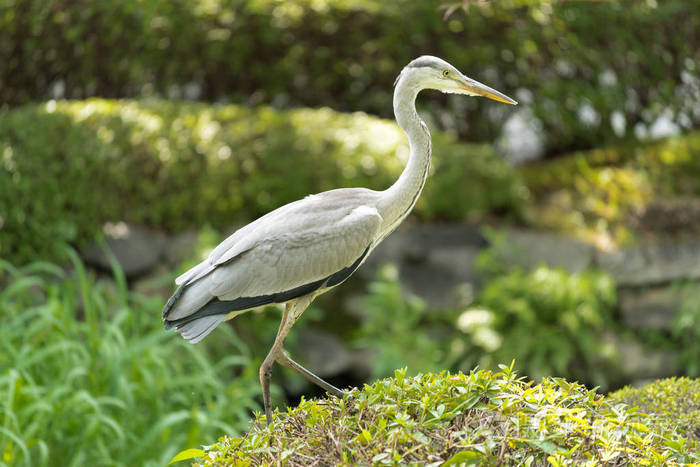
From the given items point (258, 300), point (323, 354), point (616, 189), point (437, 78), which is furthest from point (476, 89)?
point (616, 189)

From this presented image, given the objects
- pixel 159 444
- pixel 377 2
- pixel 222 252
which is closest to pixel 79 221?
pixel 159 444

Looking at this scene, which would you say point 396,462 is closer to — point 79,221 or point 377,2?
point 79,221

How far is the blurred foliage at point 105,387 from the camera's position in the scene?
482cm

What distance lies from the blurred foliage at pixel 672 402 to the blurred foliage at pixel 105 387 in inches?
89.1

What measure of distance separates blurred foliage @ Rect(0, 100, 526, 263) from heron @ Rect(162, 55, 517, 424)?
10.6 ft

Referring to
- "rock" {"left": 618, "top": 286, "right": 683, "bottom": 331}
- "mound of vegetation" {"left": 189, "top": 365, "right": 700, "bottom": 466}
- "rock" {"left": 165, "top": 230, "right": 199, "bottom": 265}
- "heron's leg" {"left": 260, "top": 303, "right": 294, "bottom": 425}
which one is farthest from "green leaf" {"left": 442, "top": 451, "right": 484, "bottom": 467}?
"rock" {"left": 618, "top": 286, "right": 683, "bottom": 331}

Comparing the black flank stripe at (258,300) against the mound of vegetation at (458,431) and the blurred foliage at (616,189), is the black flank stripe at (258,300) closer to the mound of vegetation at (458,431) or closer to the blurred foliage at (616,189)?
the mound of vegetation at (458,431)

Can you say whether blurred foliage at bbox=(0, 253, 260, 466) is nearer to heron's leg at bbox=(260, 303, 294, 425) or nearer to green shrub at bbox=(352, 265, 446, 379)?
green shrub at bbox=(352, 265, 446, 379)

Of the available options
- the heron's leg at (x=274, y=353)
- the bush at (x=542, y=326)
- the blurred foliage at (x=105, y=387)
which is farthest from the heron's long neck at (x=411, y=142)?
the bush at (x=542, y=326)

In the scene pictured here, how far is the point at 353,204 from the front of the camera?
328cm

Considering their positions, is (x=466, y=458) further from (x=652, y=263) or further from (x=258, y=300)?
(x=652, y=263)

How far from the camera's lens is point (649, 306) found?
281 inches

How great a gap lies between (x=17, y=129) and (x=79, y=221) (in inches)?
40.4

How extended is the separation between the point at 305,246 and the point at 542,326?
393 centimetres
